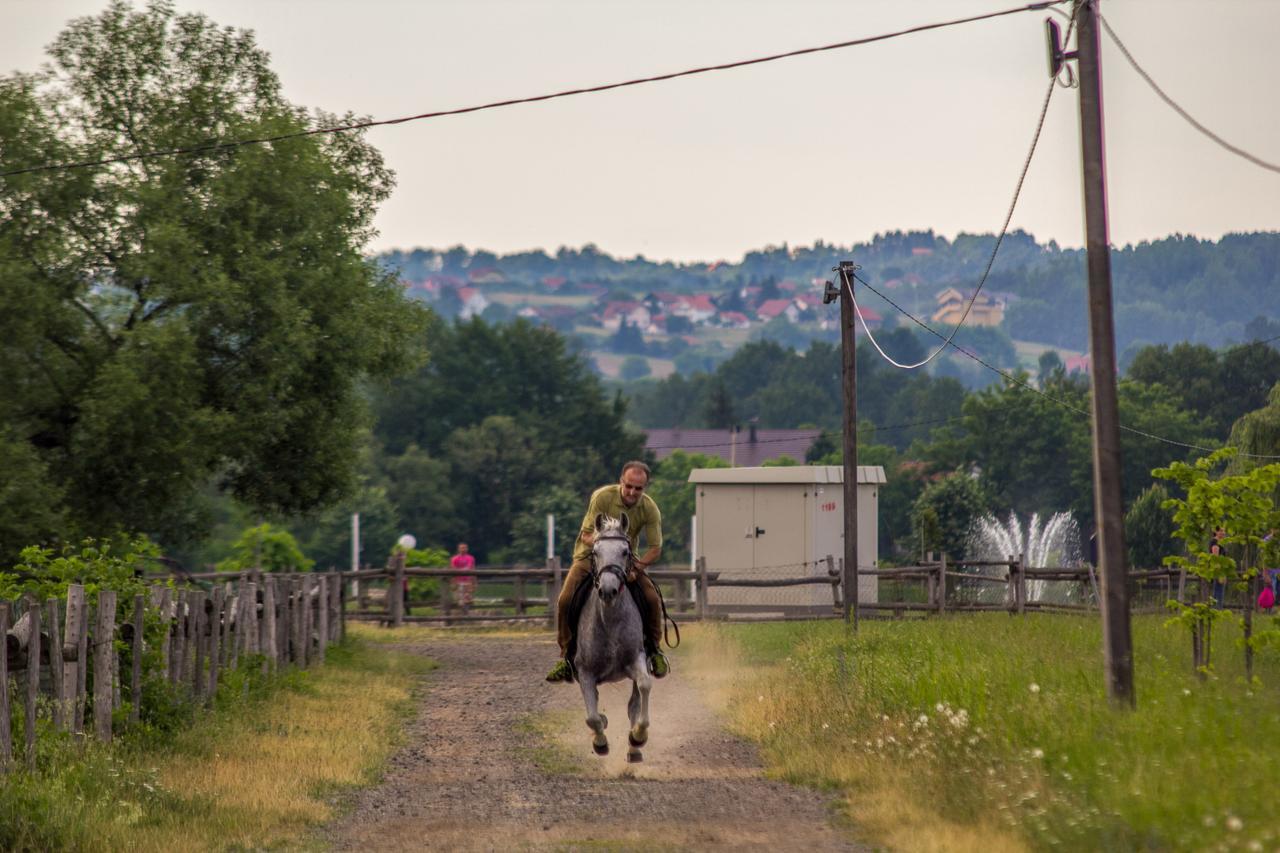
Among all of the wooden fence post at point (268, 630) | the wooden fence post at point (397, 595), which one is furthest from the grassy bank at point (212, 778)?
the wooden fence post at point (397, 595)

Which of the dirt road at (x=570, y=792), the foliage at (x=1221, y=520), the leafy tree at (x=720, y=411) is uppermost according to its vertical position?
the leafy tree at (x=720, y=411)

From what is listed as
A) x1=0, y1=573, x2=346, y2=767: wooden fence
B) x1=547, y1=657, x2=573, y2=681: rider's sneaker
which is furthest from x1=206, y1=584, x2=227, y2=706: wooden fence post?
x1=547, y1=657, x2=573, y2=681: rider's sneaker

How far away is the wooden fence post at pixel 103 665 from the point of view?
12688 mm

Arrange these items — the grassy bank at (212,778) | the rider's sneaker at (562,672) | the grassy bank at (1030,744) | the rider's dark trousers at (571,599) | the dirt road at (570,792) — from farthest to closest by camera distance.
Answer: the rider's sneaker at (562,672) < the rider's dark trousers at (571,599) < the dirt road at (570,792) < the grassy bank at (212,778) < the grassy bank at (1030,744)

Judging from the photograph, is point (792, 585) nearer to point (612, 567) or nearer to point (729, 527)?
point (729, 527)

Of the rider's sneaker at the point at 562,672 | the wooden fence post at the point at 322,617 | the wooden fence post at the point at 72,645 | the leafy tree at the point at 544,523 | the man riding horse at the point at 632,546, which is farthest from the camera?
the leafy tree at the point at 544,523

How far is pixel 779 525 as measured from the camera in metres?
38.5

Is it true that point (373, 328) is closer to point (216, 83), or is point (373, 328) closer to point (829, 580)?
point (216, 83)

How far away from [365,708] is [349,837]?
26.7 ft

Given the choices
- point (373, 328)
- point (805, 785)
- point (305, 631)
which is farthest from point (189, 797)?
point (373, 328)

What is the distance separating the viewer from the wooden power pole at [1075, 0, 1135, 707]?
12.6 m

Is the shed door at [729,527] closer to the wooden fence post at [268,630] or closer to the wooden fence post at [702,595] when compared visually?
the wooden fence post at [702,595]

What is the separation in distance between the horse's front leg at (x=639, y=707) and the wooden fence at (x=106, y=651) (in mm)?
4191

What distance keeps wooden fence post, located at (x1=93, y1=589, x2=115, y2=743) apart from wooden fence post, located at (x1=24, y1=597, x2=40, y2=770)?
130 centimetres
